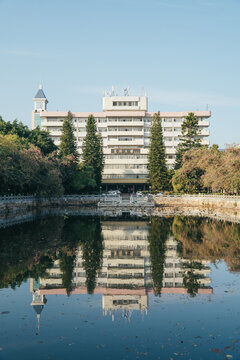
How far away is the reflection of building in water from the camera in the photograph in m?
12.7

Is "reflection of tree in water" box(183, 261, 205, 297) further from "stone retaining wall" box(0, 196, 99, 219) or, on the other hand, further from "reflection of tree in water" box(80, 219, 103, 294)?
"stone retaining wall" box(0, 196, 99, 219)

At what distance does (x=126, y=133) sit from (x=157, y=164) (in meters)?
21.3

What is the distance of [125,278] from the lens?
51.3 feet

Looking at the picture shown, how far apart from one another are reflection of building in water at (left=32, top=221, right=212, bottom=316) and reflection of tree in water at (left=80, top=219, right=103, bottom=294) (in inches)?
7.8

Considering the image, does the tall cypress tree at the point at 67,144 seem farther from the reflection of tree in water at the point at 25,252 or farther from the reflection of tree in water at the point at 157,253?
the reflection of tree in water at the point at 157,253

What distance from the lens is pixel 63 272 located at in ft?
53.6

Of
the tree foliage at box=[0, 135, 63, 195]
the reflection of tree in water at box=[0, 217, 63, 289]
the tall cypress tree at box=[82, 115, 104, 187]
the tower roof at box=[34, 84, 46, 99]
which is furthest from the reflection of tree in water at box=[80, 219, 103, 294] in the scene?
the tower roof at box=[34, 84, 46, 99]

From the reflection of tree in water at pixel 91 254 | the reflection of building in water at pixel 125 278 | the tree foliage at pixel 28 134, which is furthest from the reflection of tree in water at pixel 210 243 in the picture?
the tree foliage at pixel 28 134

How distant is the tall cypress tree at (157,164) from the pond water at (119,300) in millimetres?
55107

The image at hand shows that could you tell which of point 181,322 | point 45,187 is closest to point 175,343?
point 181,322

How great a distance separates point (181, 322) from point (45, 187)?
4742 cm

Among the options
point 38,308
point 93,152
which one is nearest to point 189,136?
point 93,152

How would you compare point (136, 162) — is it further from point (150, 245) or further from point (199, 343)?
point (199, 343)

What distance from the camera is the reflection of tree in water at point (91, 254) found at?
1512 cm
